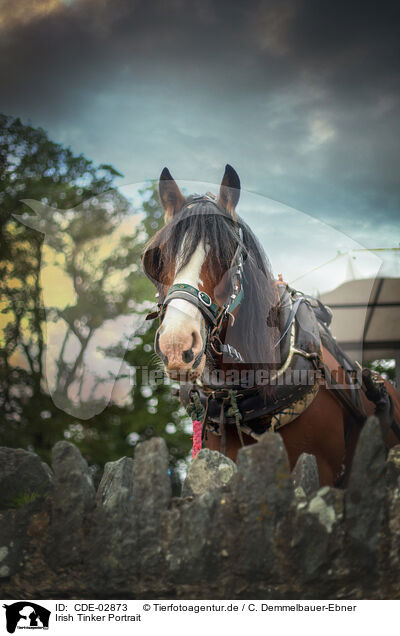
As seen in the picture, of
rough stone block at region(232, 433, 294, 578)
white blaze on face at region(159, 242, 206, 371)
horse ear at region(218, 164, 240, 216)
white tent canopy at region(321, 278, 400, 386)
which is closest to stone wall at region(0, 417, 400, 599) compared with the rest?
rough stone block at region(232, 433, 294, 578)

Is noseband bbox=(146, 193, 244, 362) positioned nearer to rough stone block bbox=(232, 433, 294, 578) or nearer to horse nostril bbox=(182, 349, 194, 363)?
horse nostril bbox=(182, 349, 194, 363)

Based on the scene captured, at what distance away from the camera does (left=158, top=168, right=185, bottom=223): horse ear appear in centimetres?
117

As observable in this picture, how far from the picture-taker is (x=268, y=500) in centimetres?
79

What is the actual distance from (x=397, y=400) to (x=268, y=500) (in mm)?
1029

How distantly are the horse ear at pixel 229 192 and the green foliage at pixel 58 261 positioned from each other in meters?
0.28

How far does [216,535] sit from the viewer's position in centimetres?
79

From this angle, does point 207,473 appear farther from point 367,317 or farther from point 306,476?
point 367,317

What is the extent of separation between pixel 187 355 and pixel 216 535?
1.08 feet

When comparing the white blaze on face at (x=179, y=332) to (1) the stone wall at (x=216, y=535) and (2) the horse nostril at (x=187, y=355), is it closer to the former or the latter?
(2) the horse nostril at (x=187, y=355)

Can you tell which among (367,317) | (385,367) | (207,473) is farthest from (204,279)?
(385,367)

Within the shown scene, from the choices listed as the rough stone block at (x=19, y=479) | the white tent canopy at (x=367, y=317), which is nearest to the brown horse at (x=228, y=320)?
the white tent canopy at (x=367, y=317)

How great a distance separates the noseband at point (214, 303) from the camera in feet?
3.19
